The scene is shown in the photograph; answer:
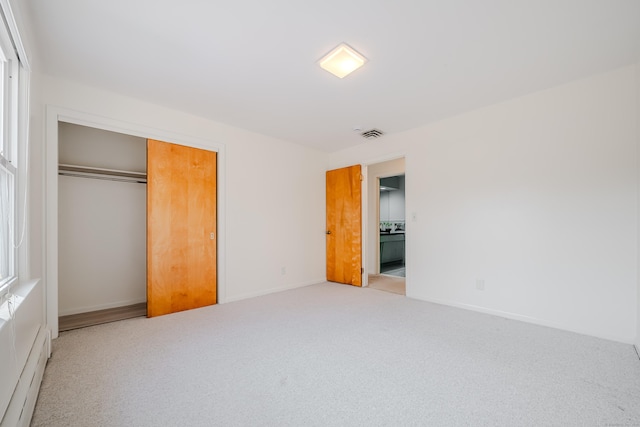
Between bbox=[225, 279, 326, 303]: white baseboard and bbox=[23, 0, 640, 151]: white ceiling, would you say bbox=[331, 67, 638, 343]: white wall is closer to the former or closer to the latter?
bbox=[23, 0, 640, 151]: white ceiling

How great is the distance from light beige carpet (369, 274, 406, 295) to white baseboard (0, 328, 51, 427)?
3901 millimetres

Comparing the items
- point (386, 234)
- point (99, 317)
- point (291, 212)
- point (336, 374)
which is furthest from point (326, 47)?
point (386, 234)

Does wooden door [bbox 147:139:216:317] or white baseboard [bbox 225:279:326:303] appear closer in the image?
wooden door [bbox 147:139:216:317]

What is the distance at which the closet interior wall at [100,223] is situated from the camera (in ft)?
10.5

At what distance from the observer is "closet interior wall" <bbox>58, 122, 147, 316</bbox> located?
3189 millimetres

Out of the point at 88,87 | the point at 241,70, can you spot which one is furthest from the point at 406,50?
the point at 88,87

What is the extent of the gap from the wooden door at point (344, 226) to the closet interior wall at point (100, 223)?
9.89 feet

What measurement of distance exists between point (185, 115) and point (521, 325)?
15.3 ft

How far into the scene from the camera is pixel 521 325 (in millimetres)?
2820

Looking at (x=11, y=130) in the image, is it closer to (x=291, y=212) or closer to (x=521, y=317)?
(x=291, y=212)

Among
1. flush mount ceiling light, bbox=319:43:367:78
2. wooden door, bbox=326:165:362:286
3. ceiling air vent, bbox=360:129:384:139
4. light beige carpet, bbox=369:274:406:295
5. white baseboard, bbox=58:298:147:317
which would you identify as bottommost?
light beige carpet, bbox=369:274:406:295

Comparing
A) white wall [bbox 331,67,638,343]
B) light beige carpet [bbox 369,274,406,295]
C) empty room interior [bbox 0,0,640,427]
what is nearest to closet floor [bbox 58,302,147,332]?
empty room interior [bbox 0,0,640,427]

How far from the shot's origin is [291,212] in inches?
181

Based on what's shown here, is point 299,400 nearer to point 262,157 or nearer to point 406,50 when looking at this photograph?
point 406,50
